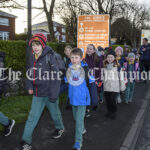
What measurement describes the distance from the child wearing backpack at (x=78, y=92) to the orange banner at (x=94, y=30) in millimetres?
6386

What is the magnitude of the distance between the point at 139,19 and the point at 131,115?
48229 millimetres

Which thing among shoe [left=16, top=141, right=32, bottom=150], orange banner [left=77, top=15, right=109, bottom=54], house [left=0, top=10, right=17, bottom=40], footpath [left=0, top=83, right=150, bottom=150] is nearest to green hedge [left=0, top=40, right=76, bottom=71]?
footpath [left=0, top=83, right=150, bottom=150]

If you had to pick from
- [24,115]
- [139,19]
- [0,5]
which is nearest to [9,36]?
→ [139,19]

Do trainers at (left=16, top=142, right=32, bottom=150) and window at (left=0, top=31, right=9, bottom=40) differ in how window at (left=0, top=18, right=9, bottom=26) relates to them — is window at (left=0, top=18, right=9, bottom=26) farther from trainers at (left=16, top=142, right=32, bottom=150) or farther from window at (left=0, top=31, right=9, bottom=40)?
trainers at (left=16, top=142, right=32, bottom=150)

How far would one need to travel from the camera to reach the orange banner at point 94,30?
31.2 feet

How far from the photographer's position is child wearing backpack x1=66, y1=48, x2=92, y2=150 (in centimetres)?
322

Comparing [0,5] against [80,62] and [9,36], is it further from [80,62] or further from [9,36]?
[9,36]

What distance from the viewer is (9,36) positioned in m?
43.6

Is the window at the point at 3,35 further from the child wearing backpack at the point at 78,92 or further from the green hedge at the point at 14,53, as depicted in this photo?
the child wearing backpack at the point at 78,92

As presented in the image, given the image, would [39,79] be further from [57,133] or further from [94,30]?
[94,30]

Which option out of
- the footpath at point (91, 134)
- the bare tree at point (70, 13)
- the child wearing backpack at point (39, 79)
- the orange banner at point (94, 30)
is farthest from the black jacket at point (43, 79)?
the bare tree at point (70, 13)

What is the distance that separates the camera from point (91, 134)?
390cm

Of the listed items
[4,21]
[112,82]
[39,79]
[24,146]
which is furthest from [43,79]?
[4,21]

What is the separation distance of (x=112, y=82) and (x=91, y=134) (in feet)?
5.08
